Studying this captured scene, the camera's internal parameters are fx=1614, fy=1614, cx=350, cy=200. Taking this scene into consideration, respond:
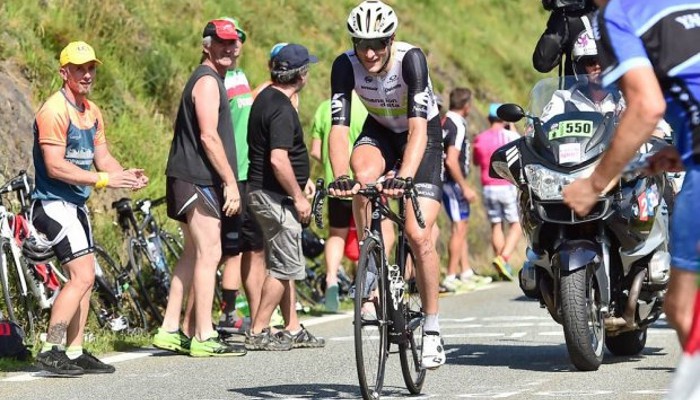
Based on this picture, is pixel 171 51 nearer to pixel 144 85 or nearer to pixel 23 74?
pixel 144 85

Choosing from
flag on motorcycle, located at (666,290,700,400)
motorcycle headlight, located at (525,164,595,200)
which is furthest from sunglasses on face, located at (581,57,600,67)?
flag on motorcycle, located at (666,290,700,400)

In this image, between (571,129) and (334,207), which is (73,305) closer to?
(571,129)

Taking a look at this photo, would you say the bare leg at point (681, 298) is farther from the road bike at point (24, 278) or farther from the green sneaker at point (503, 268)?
the green sneaker at point (503, 268)

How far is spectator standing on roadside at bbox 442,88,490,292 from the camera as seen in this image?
59.9 ft

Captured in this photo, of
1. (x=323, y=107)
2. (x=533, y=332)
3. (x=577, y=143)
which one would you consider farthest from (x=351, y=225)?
(x=577, y=143)

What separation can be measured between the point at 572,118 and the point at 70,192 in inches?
133

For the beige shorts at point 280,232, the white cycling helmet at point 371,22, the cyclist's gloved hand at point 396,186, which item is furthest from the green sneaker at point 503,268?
the cyclist's gloved hand at point 396,186

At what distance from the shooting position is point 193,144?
11898 mm

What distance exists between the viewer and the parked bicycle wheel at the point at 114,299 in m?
12.6

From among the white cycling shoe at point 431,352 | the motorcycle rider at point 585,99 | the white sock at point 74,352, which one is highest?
the motorcycle rider at point 585,99

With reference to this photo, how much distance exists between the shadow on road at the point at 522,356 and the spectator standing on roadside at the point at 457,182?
5.99m

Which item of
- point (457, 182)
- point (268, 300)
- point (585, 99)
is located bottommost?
point (268, 300)

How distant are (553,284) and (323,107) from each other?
575 centimetres

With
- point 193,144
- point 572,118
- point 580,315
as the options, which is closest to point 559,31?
point 572,118
